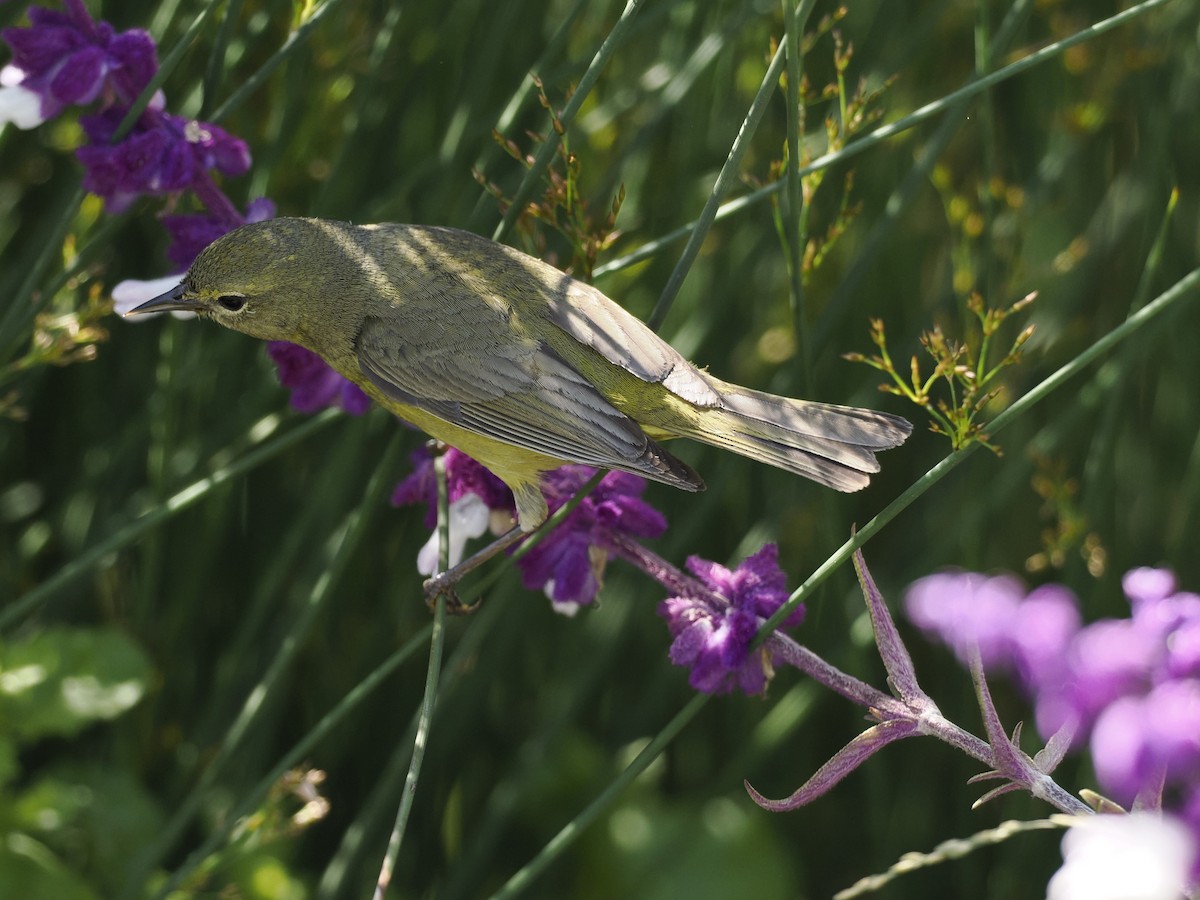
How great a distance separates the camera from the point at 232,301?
160cm

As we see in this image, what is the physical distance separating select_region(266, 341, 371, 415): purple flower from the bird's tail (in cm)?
43

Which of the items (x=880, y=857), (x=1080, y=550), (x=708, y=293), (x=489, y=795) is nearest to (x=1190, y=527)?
(x=1080, y=550)

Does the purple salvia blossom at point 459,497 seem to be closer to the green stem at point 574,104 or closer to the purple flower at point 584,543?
the purple flower at point 584,543

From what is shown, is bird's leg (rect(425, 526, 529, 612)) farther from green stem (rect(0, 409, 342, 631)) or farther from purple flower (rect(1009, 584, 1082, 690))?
purple flower (rect(1009, 584, 1082, 690))

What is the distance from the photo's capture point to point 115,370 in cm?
235

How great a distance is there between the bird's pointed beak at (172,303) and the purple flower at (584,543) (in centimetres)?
48

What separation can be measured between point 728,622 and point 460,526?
15.5 inches

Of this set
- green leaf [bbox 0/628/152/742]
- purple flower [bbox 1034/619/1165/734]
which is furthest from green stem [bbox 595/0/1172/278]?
green leaf [bbox 0/628/152/742]

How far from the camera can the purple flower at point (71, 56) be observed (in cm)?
147

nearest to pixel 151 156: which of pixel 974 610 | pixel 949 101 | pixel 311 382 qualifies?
pixel 311 382

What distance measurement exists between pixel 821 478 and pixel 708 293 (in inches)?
39.2

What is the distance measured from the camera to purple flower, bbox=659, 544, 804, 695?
129cm

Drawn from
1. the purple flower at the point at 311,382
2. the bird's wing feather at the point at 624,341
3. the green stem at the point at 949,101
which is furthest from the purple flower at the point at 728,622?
the purple flower at the point at 311,382

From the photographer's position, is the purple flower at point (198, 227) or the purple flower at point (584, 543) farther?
the purple flower at point (198, 227)
